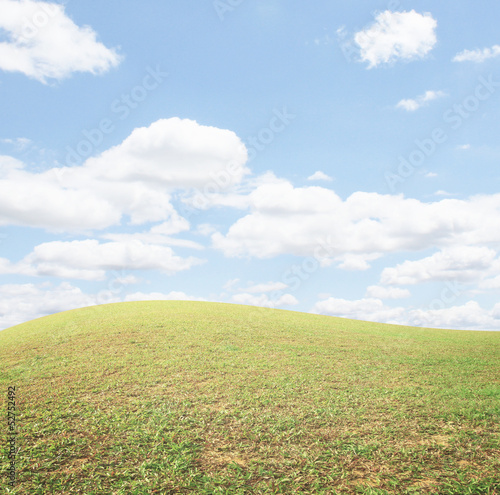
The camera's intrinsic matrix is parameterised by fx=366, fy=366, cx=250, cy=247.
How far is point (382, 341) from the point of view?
2789 cm

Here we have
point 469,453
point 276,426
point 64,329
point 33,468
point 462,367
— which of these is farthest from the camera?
point 64,329

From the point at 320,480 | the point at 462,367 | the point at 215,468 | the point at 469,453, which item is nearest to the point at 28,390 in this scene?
the point at 215,468

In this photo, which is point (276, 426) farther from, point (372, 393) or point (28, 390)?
point (28, 390)

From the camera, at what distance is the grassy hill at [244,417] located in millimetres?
9531

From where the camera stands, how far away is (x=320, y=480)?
9.41m

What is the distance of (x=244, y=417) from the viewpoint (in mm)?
12742

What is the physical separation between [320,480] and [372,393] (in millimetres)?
6928

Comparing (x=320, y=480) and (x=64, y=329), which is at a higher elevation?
(x=64, y=329)

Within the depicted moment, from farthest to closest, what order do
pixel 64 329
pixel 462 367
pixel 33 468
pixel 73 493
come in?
pixel 64 329 < pixel 462 367 < pixel 33 468 < pixel 73 493

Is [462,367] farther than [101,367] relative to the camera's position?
Yes

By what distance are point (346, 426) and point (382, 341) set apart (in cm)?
1705

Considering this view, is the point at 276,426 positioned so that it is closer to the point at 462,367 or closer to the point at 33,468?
the point at 33,468

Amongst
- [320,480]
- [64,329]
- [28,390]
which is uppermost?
[64,329]

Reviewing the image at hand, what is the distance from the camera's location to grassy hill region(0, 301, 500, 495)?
9.53 meters
